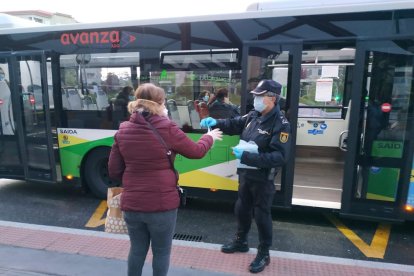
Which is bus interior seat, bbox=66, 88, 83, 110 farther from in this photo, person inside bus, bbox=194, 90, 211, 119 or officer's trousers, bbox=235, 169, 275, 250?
officer's trousers, bbox=235, 169, 275, 250

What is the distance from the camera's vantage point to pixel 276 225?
4.59 meters

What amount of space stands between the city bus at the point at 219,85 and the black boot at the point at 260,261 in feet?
3.74

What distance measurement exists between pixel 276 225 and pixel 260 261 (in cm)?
135

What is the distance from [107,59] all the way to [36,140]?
6.03 ft

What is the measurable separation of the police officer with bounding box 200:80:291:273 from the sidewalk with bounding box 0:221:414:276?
0.28 m

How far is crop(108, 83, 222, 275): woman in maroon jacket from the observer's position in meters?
2.30

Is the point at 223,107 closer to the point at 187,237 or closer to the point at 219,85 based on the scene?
the point at 219,85

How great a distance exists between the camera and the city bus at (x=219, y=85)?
389 centimetres

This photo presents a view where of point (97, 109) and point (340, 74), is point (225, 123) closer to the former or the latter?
point (97, 109)

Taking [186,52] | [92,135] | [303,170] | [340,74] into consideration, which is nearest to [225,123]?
[186,52]

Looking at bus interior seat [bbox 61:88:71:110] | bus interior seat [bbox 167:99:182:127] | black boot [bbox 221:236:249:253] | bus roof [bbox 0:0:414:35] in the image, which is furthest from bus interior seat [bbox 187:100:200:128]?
bus interior seat [bbox 61:88:71:110]

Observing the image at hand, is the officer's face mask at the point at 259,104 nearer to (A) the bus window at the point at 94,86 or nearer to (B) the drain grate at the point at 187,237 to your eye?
(B) the drain grate at the point at 187,237

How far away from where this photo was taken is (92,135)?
525 cm

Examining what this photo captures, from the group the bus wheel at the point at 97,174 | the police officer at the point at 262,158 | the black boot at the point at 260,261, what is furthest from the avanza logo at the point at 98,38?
the black boot at the point at 260,261
